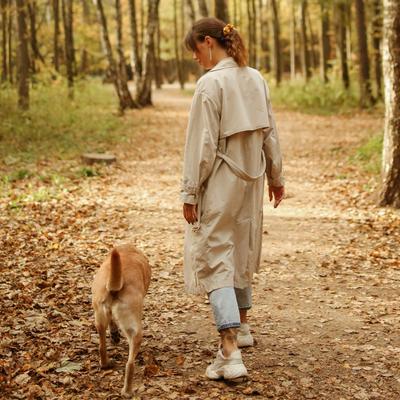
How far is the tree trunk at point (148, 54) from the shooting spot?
24750mm

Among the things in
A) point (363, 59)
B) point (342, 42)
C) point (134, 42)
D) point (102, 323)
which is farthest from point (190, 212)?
point (342, 42)

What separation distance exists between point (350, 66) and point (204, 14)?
43.5 feet

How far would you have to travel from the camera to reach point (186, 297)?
5.96 m

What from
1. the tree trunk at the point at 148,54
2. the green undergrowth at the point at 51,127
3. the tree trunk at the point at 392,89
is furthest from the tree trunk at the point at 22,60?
the tree trunk at the point at 392,89

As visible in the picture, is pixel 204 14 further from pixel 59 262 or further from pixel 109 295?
pixel 109 295

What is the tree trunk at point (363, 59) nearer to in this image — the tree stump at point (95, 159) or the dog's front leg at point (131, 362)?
the tree stump at point (95, 159)

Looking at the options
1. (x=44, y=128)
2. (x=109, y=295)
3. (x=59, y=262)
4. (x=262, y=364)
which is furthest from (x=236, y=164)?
(x=44, y=128)

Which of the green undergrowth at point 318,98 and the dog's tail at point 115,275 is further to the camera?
the green undergrowth at point 318,98

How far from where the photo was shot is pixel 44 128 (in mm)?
16438

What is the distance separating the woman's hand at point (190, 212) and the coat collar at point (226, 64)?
0.93m

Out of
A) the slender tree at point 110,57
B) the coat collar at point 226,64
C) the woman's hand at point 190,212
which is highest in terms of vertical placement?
the slender tree at point 110,57

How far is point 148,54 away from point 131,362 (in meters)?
22.7

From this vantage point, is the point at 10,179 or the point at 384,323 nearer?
the point at 384,323

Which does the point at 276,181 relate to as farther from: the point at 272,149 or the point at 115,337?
the point at 115,337
